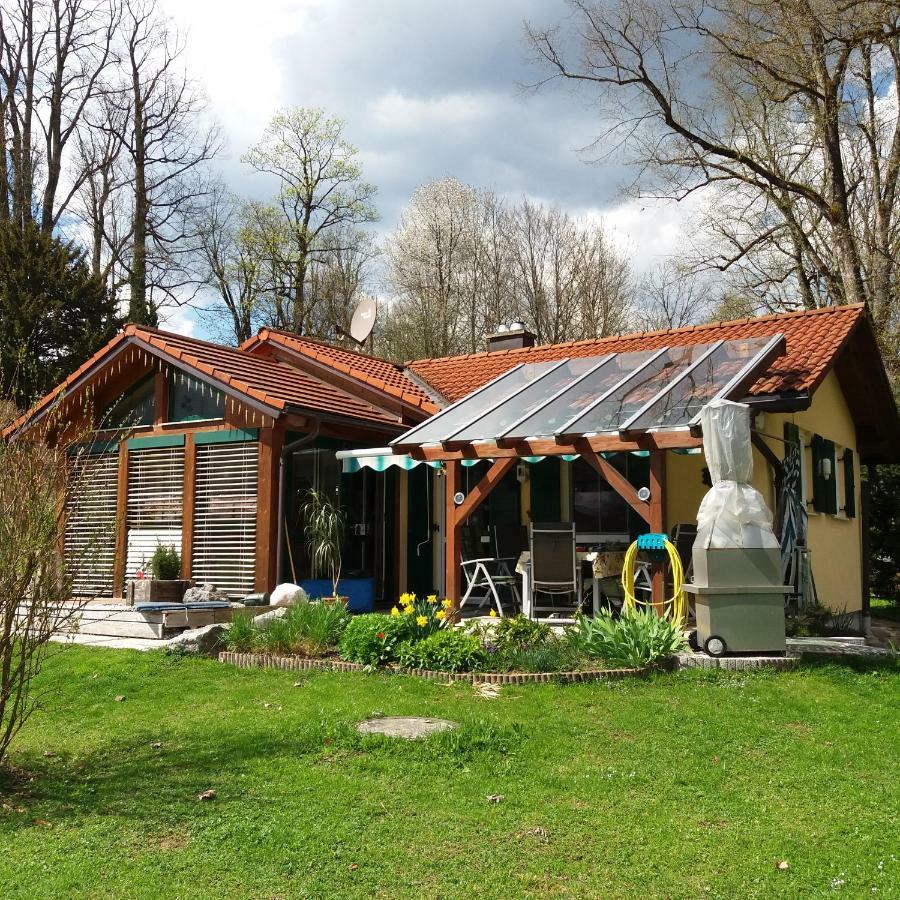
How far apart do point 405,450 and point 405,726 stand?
15.6 ft

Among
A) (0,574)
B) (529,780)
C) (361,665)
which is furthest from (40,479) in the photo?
(361,665)

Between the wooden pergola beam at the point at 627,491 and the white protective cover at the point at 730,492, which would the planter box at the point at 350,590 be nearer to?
the wooden pergola beam at the point at 627,491

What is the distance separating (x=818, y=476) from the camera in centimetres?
1227

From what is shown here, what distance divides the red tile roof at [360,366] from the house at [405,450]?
5 cm

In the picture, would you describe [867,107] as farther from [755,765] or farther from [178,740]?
[178,740]

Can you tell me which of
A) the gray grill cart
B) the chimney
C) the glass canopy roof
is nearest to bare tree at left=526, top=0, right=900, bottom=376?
the chimney

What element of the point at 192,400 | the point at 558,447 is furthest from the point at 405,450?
the point at 192,400

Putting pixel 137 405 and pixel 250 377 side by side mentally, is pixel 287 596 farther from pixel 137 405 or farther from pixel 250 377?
pixel 137 405

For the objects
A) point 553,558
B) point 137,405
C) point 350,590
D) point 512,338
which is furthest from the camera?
A: point 512,338

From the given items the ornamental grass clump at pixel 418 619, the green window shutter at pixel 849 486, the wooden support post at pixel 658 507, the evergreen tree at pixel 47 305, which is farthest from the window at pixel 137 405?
the green window shutter at pixel 849 486

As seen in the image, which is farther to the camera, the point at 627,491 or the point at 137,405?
the point at 137,405

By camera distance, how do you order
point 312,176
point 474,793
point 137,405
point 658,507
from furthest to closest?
point 312,176 → point 137,405 → point 658,507 → point 474,793

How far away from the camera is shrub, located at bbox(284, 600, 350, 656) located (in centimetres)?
822

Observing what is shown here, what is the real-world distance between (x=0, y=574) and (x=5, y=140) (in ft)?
73.7
